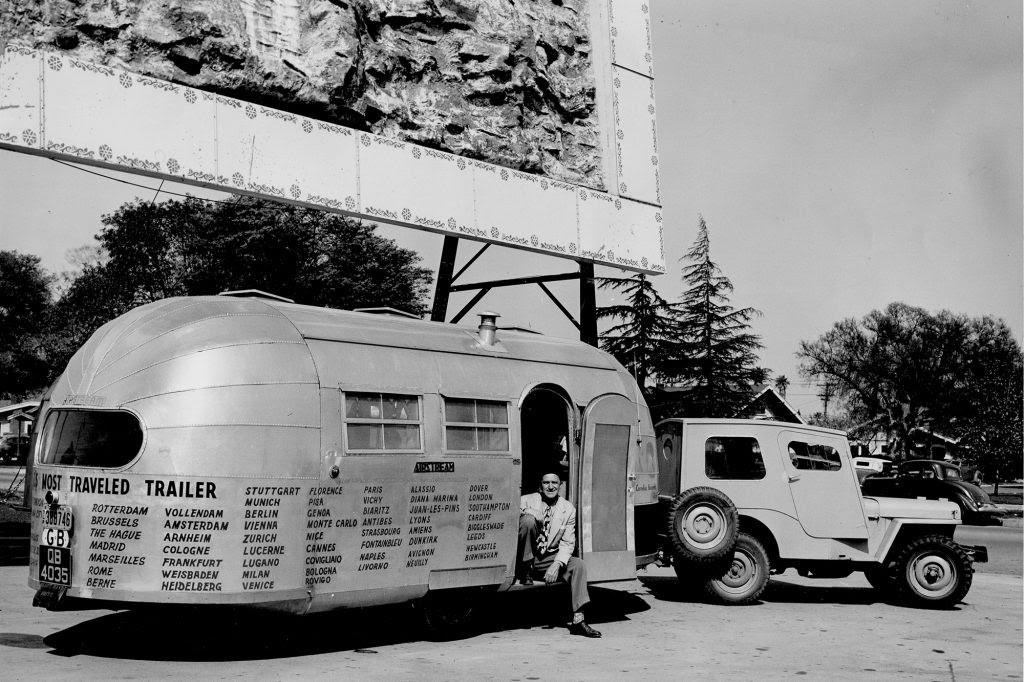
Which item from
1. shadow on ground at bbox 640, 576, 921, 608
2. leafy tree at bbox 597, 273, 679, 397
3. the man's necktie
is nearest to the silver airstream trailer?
the man's necktie

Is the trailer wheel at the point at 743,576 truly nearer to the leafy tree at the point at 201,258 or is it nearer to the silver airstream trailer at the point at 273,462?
the silver airstream trailer at the point at 273,462

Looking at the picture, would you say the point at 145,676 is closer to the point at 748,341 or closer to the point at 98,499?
the point at 98,499

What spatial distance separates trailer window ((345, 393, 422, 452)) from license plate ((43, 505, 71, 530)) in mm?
2224

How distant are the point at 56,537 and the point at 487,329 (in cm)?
436

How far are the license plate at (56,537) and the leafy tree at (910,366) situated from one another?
215 feet

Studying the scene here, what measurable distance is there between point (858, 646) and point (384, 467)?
5112 mm

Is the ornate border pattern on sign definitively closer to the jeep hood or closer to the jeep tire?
the jeep hood

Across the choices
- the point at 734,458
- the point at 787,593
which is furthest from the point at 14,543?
the point at 787,593

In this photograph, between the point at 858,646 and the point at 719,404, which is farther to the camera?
the point at 719,404

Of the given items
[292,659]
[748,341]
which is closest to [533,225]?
[292,659]

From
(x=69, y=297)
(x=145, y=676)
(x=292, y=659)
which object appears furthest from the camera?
(x=69, y=297)

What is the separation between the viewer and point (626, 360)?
30266 millimetres

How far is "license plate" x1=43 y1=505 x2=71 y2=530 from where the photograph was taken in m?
8.06

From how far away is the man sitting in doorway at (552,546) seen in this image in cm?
1014
